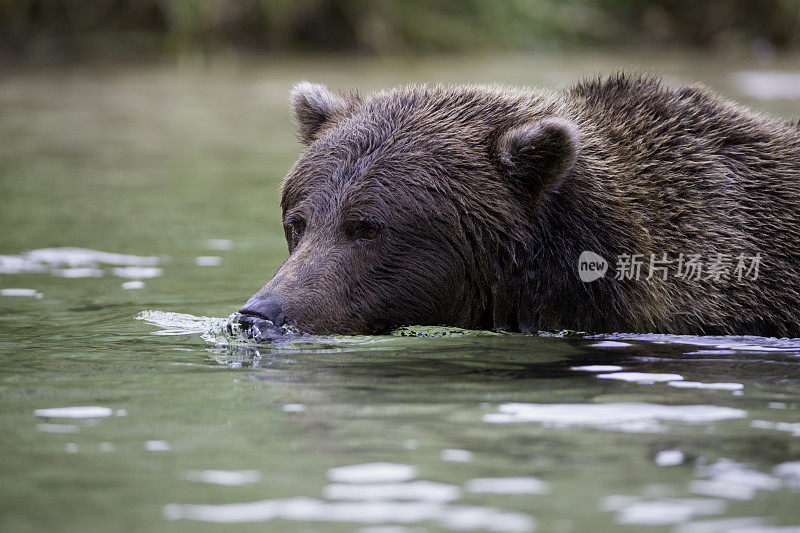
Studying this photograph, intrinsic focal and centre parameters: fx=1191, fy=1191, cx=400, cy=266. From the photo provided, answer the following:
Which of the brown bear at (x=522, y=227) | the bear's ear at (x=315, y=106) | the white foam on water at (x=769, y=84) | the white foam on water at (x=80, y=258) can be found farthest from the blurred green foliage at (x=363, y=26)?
the brown bear at (x=522, y=227)

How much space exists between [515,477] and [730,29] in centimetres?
2814

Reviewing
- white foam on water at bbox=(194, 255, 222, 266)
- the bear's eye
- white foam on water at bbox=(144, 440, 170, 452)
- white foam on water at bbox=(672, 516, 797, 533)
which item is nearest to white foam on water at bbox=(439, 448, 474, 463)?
white foam on water at bbox=(672, 516, 797, 533)

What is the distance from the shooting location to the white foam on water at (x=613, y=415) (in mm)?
5070

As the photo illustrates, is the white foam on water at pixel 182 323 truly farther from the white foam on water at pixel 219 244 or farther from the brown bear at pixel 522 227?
the white foam on water at pixel 219 244

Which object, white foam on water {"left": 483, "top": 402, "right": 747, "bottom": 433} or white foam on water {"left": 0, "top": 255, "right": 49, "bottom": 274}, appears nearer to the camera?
white foam on water {"left": 483, "top": 402, "right": 747, "bottom": 433}

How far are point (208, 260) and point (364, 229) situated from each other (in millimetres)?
3525

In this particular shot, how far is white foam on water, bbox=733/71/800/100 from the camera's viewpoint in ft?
67.4

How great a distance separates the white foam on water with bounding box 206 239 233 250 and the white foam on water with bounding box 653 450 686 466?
273 inches

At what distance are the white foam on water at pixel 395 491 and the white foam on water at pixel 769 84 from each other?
1717 cm

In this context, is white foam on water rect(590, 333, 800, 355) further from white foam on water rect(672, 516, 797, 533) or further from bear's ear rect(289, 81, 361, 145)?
white foam on water rect(672, 516, 797, 533)

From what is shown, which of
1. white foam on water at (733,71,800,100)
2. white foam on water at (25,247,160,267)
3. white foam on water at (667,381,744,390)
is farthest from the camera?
white foam on water at (733,71,800,100)

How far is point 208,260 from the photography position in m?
10.4

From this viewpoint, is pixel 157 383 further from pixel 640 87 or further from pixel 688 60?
pixel 688 60

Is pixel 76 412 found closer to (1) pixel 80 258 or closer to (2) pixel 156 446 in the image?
(2) pixel 156 446
